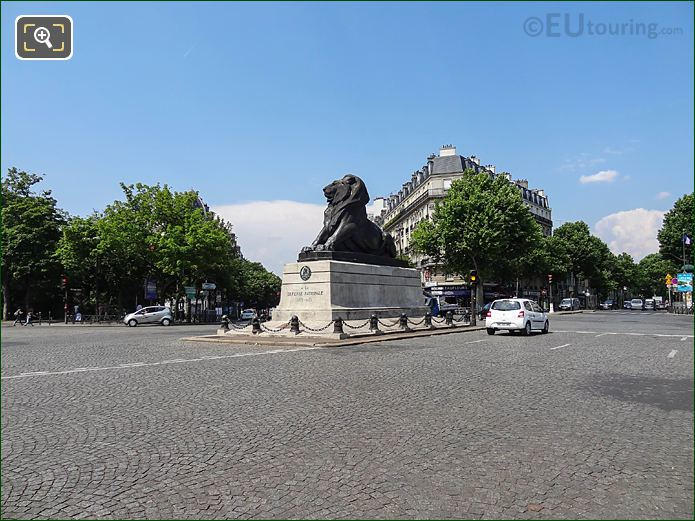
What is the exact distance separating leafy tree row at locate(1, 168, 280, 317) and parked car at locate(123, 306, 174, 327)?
370cm

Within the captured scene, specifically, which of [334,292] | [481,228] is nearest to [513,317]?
[334,292]

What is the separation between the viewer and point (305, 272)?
23453 mm

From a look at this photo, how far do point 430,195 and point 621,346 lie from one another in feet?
183

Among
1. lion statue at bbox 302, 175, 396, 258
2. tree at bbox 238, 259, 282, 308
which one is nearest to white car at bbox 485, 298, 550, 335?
lion statue at bbox 302, 175, 396, 258

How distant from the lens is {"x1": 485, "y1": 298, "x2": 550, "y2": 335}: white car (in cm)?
2189

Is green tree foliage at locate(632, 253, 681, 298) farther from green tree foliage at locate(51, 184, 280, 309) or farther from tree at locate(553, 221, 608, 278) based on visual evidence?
green tree foliage at locate(51, 184, 280, 309)

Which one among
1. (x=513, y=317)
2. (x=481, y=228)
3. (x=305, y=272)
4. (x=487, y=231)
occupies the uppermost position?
(x=481, y=228)

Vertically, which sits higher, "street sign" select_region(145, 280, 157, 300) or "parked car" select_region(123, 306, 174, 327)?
"street sign" select_region(145, 280, 157, 300)

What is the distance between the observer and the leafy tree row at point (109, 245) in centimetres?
4288

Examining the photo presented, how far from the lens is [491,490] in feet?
13.8

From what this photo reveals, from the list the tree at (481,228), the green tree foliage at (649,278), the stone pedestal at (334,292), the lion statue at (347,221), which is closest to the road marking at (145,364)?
the stone pedestal at (334,292)

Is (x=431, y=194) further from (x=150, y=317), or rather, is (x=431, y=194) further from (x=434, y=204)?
(x=150, y=317)

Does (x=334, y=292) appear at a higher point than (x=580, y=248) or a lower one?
lower

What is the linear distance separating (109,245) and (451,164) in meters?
44.8
